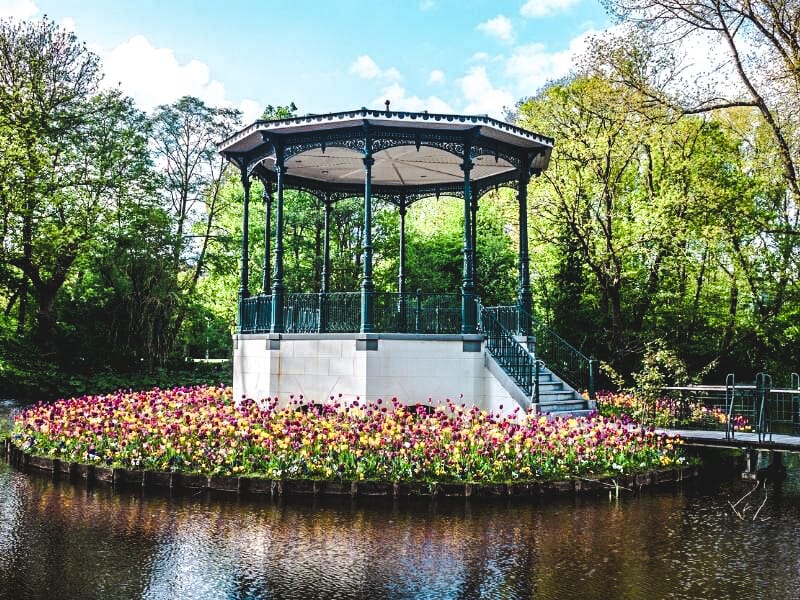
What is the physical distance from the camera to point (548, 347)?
787 inches

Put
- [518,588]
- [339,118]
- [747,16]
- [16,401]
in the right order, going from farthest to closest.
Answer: [16,401] → [747,16] → [339,118] → [518,588]

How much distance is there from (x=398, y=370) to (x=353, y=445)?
347 centimetres

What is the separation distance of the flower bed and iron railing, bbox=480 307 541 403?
150 centimetres

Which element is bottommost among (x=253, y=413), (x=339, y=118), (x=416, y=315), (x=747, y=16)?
(x=253, y=413)

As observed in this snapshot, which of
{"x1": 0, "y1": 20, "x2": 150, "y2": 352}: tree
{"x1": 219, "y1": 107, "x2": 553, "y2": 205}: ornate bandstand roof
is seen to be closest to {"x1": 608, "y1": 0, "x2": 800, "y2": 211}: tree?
{"x1": 219, "y1": 107, "x2": 553, "y2": 205}: ornate bandstand roof

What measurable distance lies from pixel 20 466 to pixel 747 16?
1895 centimetres

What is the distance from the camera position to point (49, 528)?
7.94 metres

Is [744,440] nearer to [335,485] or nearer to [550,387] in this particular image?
[550,387]

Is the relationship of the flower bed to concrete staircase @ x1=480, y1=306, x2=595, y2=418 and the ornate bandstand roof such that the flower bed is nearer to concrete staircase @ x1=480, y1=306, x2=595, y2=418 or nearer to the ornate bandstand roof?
concrete staircase @ x1=480, y1=306, x2=595, y2=418

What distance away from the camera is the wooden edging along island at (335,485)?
9.94 meters

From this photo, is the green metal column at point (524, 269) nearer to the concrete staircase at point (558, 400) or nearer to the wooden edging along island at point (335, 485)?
the concrete staircase at point (558, 400)

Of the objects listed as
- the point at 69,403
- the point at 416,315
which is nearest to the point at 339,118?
the point at 416,315

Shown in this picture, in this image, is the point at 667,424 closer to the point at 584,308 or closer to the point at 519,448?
the point at 519,448

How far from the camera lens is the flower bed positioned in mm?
10352
